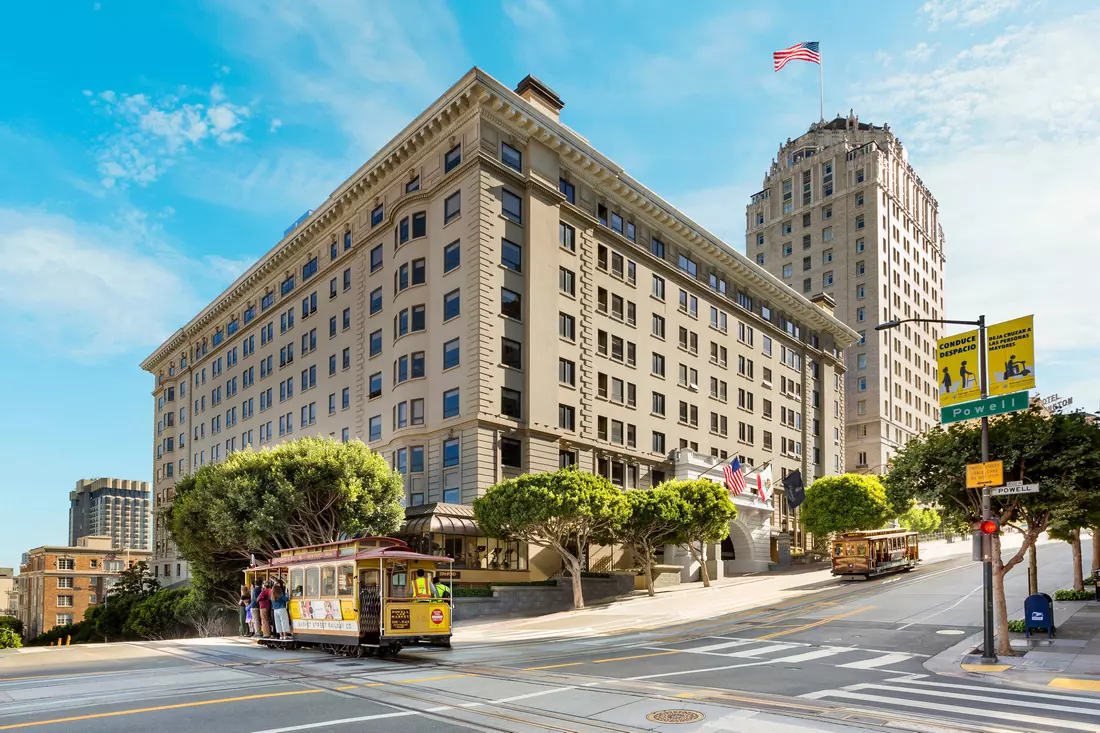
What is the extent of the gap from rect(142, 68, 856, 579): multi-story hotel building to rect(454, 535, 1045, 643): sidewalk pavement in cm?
889

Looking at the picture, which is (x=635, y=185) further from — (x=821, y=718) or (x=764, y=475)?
(x=821, y=718)

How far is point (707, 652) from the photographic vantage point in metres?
24.7

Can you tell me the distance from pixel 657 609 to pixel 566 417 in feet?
51.1

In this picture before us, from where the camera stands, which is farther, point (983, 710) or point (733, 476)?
point (733, 476)

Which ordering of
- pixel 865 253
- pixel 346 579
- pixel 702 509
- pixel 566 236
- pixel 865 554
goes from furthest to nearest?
pixel 865 253 → pixel 566 236 → pixel 865 554 → pixel 702 509 → pixel 346 579

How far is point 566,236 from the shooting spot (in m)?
55.7

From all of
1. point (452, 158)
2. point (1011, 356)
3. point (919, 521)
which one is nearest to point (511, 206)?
point (452, 158)

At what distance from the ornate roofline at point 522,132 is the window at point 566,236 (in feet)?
14.7

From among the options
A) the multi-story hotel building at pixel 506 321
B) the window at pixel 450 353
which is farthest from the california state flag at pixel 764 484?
the window at pixel 450 353

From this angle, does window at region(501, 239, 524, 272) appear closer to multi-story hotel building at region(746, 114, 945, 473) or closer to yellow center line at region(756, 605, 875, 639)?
yellow center line at region(756, 605, 875, 639)

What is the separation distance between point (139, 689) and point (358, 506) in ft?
82.7

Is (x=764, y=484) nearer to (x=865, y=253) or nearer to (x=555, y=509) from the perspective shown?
(x=555, y=509)

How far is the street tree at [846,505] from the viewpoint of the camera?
67.8 m

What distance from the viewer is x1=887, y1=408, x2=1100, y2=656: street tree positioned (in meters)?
22.3
